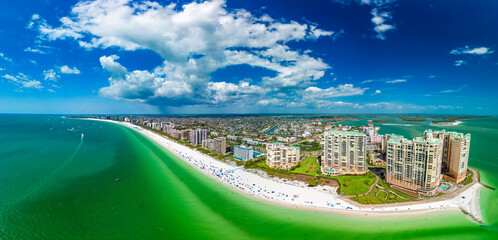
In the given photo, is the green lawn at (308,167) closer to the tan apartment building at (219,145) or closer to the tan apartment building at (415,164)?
the tan apartment building at (415,164)

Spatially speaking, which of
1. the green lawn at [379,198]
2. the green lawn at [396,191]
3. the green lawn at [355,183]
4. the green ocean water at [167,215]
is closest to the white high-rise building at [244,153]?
the green ocean water at [167,215]

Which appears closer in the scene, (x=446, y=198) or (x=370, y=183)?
(x=446, y=198)

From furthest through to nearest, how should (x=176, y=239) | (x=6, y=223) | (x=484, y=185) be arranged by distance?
1. (x=484, y=185)
2. (x=6, y=223)
3. (x=176, y=239)

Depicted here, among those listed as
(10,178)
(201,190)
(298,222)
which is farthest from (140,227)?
(10,178)

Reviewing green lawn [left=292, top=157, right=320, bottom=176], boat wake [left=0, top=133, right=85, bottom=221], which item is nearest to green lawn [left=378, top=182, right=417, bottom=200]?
green lawn [left=292, top=157, right=320, bottom=176]

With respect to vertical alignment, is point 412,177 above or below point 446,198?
above

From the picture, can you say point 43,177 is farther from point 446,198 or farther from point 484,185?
point 484,185
